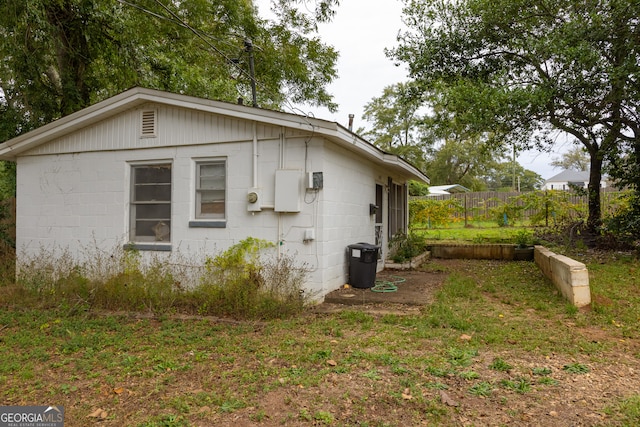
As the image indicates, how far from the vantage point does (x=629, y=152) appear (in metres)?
9.76

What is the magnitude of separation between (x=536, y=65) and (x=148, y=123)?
884 centimetres

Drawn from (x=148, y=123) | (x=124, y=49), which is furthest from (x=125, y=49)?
(x=148, y=123)

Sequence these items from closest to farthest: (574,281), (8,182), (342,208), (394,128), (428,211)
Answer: (574,281), (342,208), (8,182), (428,211), (394,128)

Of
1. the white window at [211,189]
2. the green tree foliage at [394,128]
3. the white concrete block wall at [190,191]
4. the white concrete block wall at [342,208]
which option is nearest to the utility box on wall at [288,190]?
the white concrete block wall at [190,191]

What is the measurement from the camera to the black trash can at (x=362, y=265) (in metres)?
7.04

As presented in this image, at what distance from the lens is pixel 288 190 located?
20.0ft

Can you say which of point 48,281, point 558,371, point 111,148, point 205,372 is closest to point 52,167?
point 111,148

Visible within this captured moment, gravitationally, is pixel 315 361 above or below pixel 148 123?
below

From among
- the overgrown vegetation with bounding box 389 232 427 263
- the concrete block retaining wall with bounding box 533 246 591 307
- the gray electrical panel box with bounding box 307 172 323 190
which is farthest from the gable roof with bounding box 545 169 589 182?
the gray electrical panel box with bounding box 307 172 323 190

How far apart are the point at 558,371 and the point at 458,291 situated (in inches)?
125

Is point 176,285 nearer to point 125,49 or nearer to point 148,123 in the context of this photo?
point 148,123

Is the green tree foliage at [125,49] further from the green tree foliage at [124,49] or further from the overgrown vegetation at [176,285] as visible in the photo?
the overgrown vegetation at [176,285]

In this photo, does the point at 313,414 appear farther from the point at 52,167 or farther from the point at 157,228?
the point at 52,167

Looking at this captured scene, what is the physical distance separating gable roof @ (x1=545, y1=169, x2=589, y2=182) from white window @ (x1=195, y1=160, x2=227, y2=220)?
170 ft
